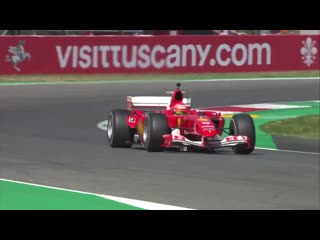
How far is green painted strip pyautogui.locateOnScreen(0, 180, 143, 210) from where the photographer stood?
9.48 meters

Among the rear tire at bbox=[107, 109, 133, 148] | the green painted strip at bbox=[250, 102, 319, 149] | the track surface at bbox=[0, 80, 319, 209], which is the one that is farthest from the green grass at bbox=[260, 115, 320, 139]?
the rear tire at bbox=[107, 109, 133, 148]

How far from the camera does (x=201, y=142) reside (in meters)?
14.1

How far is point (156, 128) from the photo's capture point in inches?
546

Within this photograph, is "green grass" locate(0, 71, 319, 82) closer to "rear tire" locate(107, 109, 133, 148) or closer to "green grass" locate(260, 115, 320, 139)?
"green grass" locate(260, 115, 320, 139)

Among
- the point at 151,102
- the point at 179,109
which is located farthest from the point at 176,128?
the point at 151,102

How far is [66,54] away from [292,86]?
6.69 metres

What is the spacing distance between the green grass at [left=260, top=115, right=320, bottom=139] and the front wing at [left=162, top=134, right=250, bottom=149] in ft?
5.69

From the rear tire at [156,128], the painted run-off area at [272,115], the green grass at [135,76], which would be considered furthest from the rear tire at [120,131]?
the green grass at [135,76]

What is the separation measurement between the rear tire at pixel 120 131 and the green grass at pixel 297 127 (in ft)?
8.30

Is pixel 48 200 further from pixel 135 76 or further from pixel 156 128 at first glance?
pixel 135 76

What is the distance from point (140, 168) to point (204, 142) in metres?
1.78

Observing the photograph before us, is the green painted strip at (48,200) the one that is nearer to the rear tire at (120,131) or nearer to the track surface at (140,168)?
the track surface at (140,168)
